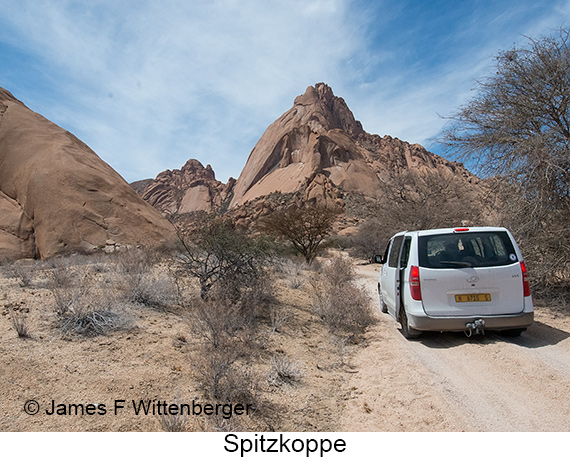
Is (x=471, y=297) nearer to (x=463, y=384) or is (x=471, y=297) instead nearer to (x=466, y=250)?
(x=466, y=250)

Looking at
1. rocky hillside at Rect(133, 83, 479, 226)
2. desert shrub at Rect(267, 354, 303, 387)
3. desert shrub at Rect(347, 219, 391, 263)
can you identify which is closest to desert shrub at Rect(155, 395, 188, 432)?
desert shrub at Rect(267, 354, 303, 387)

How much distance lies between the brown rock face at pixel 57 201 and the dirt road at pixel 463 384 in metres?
14.2

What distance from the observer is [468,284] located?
202 inches

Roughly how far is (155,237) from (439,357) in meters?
15.9

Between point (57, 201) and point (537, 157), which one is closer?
point (537, 157)

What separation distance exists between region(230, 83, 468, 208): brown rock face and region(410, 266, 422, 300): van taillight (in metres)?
54.5

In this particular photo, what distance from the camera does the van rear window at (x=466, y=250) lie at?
17.1 ft

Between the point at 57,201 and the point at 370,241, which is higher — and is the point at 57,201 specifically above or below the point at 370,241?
above

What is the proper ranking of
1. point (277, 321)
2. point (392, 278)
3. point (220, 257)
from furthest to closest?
point (220, 257)
point (392, 278)
point (277, 321)

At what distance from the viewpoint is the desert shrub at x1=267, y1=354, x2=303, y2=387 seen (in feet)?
13.7

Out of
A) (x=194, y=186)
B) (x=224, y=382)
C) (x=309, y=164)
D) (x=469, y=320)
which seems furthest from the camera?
(x=194, y=186)

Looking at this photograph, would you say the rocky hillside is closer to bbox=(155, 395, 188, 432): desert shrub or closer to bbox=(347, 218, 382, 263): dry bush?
bbox=(347, 218, 382, 263): dry bush

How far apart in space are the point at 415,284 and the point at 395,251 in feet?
5.86

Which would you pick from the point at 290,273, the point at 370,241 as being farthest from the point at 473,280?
the point at 370,241
